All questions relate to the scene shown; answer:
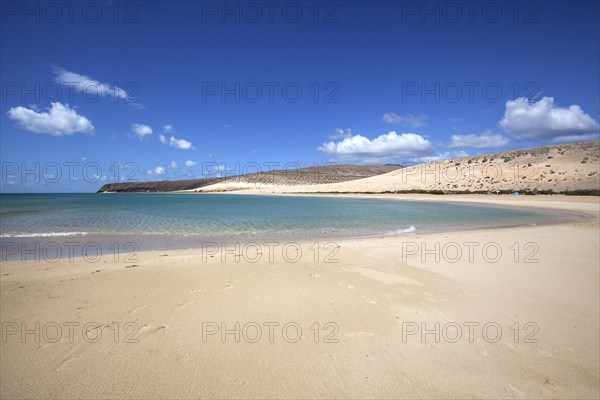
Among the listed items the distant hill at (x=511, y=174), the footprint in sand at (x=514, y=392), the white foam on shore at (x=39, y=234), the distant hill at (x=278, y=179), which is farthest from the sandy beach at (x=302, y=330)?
the distant hill at (x=278, y=179)

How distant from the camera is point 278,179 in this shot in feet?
383

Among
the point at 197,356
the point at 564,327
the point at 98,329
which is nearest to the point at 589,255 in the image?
the point at 564,327

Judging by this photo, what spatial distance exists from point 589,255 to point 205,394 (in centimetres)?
910

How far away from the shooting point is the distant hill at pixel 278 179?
11648cm

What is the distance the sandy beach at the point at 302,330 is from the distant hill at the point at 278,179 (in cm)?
10422

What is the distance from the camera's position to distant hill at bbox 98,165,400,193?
116 m

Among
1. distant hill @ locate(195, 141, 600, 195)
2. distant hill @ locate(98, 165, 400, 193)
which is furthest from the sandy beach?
distant hill @ locate(98, 165, 400, 193)

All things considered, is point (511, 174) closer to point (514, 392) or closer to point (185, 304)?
point (514, 392)

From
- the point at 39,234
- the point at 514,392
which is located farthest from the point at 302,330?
the point at 39,234

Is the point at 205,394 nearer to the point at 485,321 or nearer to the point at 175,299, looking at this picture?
the point at 175,299

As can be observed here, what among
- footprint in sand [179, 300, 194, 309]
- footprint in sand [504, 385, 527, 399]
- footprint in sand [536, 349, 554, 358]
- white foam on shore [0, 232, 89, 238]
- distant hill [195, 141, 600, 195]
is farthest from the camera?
distant hill [195, 141, 600, 195]

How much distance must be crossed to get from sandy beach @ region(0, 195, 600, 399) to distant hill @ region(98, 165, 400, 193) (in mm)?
104219

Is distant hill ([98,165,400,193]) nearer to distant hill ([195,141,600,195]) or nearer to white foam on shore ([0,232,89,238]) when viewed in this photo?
distant hill ([195,141,600,195])

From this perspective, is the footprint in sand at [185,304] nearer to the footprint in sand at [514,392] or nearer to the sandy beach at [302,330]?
the sandy beach at [302,330]
